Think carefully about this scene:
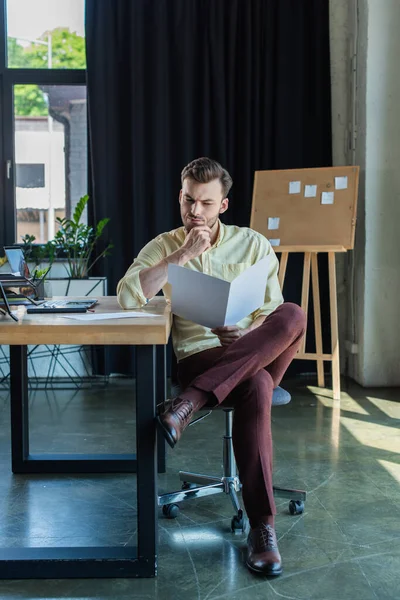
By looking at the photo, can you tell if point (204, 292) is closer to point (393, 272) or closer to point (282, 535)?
point (282, 535)

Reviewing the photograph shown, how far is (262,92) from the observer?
4770 mm

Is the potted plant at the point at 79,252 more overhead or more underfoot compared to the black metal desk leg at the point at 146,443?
more overhead

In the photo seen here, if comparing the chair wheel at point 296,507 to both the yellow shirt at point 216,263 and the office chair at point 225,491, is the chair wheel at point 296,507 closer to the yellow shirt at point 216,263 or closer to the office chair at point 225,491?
the office chair at point 225,491

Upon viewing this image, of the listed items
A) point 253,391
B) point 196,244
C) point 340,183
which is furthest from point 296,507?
point 340,183

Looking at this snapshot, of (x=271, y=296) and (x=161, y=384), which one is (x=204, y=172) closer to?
(x=271, y=296)

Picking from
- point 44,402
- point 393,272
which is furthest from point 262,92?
point 44,402

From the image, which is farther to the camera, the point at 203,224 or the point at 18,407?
the point at 18,407

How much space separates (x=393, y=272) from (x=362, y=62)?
1.33 metres

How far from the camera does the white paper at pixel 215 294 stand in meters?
2.03

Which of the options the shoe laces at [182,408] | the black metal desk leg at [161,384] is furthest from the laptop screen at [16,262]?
the shoe laces at [182,408]

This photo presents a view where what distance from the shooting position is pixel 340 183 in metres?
4.25

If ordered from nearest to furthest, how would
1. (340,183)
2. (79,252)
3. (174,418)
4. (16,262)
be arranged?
1. (174,418)
2. (16,262)
3. (340,183)
4. (79,252)

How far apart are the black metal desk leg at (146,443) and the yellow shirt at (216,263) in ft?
1.78

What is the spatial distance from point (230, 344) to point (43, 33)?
349 centimetres
